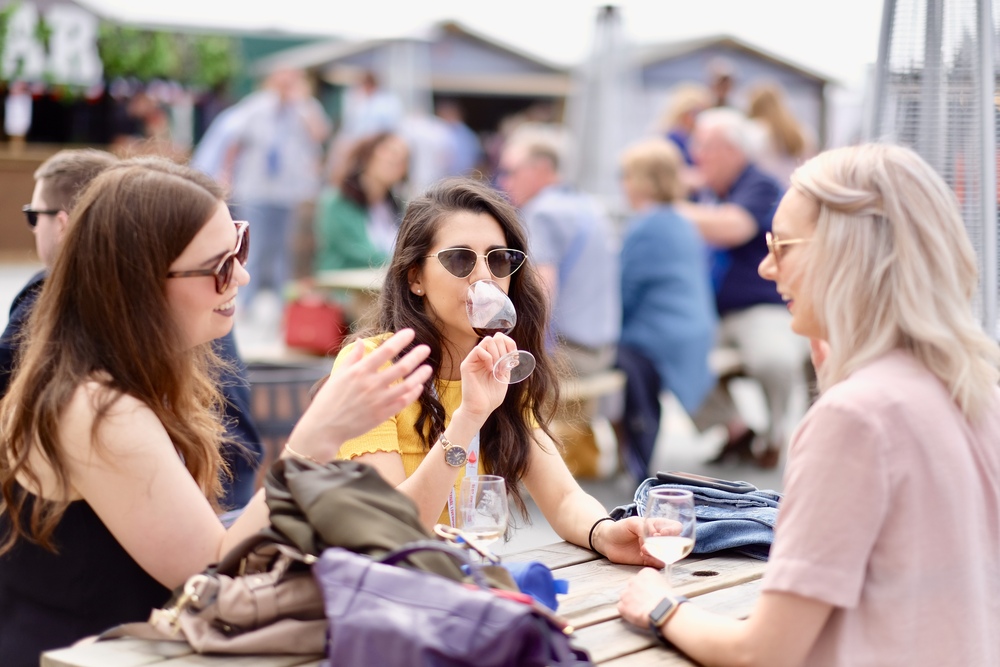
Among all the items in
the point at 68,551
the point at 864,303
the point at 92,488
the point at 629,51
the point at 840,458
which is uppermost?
the point at 629,51

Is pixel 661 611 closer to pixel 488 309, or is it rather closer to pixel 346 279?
pixel 488 309

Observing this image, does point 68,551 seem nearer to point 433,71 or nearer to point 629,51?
point 629,51

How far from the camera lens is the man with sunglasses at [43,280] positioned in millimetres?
3088

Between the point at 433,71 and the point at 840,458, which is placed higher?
the point at 433,71

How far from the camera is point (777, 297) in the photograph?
729cm

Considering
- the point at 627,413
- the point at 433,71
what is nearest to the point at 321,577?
the point at 627,413

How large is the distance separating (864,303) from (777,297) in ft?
18.3

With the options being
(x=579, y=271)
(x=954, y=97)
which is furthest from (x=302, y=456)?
(x=579, y=271)

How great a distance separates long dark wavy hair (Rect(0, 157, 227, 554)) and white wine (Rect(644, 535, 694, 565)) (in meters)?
0.92

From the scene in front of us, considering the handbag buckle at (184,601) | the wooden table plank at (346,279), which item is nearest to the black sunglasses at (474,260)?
the handbag buckle at (184,601)

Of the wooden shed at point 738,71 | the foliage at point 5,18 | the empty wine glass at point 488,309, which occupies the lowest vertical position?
the empty wine glass at point 488,309

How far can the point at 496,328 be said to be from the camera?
263 cm

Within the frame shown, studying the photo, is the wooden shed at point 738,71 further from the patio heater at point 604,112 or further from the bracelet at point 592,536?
the bracelet at point 592,536

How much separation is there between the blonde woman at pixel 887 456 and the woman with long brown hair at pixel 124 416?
705 millimetres
